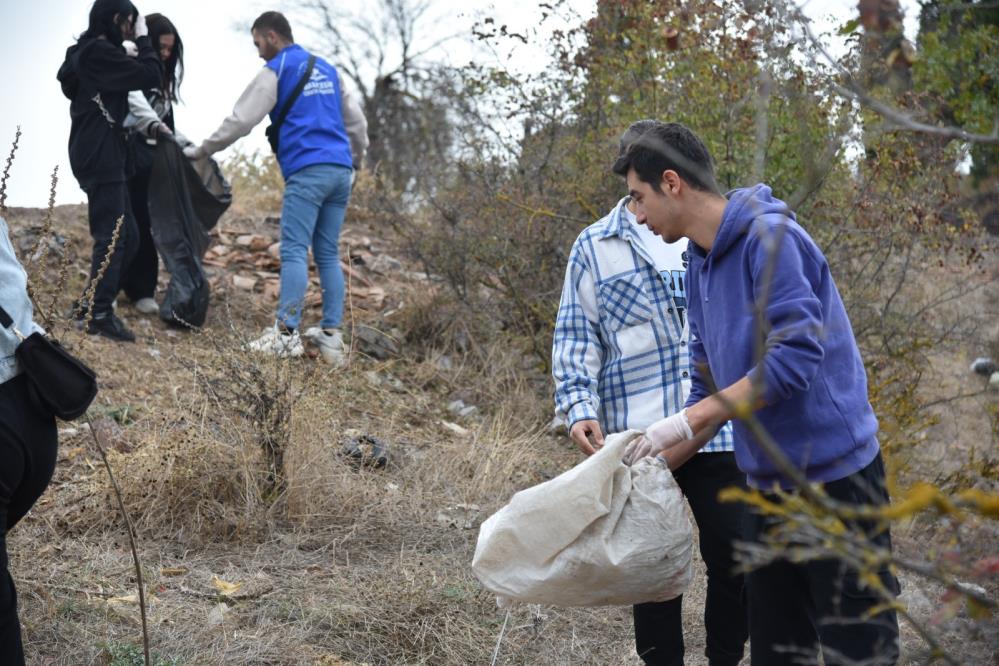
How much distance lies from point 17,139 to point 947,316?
21.3 ft

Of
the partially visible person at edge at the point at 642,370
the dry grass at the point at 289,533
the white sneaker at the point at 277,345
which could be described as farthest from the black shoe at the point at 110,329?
the partially visible person at edge at the point at 642,370

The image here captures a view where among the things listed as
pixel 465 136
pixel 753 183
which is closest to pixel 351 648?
pixel 753 183

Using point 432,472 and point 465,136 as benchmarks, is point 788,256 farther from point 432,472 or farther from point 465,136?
point 465,136

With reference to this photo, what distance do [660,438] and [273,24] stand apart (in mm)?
4871

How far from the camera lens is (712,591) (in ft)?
11.3

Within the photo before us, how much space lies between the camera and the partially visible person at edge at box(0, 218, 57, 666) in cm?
255

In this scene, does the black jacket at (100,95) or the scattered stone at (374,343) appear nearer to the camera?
the black jacket at (100,95)

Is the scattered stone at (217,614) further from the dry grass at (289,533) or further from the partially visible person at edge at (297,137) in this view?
the partially visible person at edge at (297,137)

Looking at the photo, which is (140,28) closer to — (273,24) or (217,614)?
(273,24)

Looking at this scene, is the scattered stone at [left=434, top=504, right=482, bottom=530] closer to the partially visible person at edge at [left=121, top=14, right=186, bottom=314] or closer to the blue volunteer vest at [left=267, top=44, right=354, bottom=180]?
the blue volunteer vest at [left=267, top=44, right=354, bottom=180]

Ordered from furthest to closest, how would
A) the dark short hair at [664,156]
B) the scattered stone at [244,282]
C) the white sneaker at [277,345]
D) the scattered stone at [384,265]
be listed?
the scattered stone at [384,265] → the scattered stone at [244,282] → the white sneaker at [277,345] → the dark short hair at [664,156]

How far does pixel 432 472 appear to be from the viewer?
592 centimetres

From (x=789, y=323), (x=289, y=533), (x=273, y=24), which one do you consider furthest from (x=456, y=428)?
(x=789, y=323)

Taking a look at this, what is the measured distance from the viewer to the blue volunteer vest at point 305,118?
691cm
